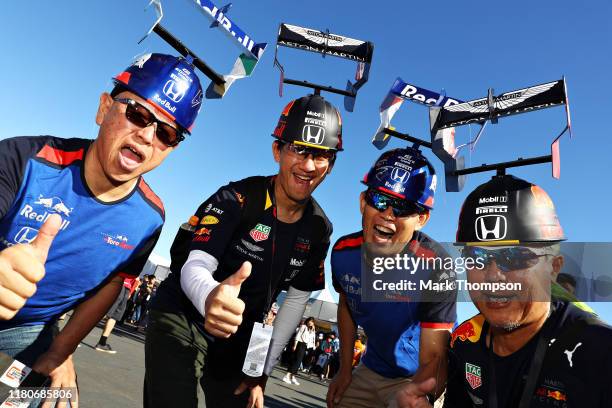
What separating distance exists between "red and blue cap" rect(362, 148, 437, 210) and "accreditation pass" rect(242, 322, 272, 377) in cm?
185

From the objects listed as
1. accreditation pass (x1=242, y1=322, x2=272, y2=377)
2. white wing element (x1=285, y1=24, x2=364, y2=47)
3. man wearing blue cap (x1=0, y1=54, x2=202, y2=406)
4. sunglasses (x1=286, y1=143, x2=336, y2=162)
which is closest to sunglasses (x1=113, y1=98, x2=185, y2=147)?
man wearing blue cap (x1=0, y1=54, x2=202, y2=406)

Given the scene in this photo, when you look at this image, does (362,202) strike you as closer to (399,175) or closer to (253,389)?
(399,175)

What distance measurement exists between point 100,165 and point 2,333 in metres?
1.31

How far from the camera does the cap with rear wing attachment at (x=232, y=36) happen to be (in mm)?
3586

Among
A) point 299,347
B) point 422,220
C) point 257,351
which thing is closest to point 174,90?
point 257,351

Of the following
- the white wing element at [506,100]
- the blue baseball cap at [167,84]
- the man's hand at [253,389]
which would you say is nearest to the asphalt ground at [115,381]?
the man's hand at [253,389]

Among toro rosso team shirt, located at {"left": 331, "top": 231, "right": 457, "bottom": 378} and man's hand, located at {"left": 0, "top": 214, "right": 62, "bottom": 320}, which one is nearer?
man's hand, located at {"left": 0, "top": 214, "right": 62, "bottom": 320}

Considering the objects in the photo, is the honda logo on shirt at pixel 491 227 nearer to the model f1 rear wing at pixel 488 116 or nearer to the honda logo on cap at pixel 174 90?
the model f1 rear wing at pixel 488 116

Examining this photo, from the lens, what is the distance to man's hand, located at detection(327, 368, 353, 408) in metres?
4.26

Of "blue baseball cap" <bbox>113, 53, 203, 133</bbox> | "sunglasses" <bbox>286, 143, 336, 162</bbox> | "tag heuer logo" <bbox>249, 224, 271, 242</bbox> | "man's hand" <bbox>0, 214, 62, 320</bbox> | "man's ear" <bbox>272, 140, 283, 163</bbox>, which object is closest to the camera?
"man's hand" <bbox>0, 214, 62, 320</bbox>

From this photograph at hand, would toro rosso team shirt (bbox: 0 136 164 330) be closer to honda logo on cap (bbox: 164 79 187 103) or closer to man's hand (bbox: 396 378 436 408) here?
honda logo on cap (bbox: 164 79 187 103)

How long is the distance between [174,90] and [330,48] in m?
1.84

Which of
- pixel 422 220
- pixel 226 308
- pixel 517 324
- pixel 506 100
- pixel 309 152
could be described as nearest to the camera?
pixel 226 308

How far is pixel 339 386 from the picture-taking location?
427 centimetres
